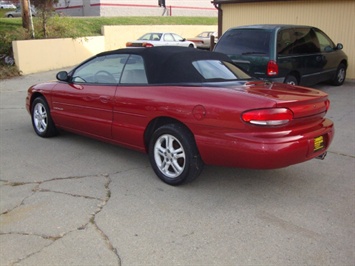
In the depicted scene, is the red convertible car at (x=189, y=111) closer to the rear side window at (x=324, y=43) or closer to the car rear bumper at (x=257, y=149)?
the car rear bumper at (x=257, y=149)

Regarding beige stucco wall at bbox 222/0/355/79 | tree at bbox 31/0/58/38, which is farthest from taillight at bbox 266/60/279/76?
tree at bbox 31/0/58/38

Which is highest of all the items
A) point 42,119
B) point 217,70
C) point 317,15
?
point 317,15

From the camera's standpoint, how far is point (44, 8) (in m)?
16.8

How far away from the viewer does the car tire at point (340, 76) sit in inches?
433

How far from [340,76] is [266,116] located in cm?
856

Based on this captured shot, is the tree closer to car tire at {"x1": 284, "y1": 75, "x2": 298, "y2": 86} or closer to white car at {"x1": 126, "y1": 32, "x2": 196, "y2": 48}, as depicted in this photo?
white car at {"x1": 126, "y1": 32, "x2": 196, "y2": 48}

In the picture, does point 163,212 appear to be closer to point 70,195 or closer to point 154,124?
point 70,195

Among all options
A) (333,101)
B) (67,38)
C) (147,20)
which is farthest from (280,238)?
(147,20)

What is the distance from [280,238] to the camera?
328 centimetres

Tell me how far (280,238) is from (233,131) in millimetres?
1044

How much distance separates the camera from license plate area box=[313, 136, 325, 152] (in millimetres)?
3972

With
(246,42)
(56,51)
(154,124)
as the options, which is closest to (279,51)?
(246,42)

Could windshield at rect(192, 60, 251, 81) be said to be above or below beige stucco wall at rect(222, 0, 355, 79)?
below

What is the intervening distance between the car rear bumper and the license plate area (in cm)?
2
